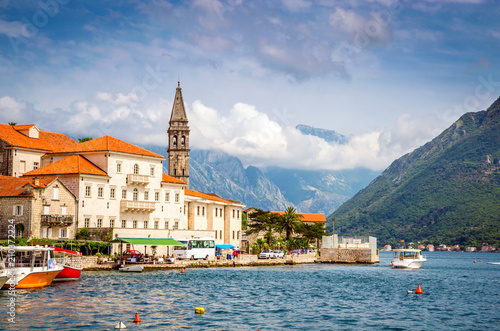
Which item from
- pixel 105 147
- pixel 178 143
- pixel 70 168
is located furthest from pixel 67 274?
pixel 178 143

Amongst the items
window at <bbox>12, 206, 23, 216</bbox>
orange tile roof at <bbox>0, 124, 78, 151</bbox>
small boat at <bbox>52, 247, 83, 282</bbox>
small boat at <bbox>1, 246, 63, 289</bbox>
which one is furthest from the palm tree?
small boat at <bbox>1, 246, 63, 289</bbox>

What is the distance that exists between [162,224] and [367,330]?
199 ft

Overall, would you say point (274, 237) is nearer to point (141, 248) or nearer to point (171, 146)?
point (171, 146)

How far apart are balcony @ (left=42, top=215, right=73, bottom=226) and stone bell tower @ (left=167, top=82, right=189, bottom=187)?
5158 centimetres

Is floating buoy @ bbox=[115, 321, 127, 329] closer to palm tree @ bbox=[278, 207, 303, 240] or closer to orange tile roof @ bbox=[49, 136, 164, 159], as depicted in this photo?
orange tile roof @ bbox=[49, 136, 164, 159]

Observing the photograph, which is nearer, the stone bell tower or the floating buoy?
the floating buoy

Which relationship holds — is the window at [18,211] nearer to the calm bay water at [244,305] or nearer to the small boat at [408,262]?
the calm bay water at [244,305]

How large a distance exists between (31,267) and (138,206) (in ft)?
121

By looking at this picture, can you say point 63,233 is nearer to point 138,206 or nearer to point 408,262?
point 138,206

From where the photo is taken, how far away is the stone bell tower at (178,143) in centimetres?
12825

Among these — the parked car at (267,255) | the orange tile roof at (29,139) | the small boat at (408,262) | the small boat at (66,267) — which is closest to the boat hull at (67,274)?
the small boat at (66,267)

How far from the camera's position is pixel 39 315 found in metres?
36.5

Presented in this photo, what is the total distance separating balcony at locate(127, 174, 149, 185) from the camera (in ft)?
284

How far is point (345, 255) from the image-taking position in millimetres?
117812
